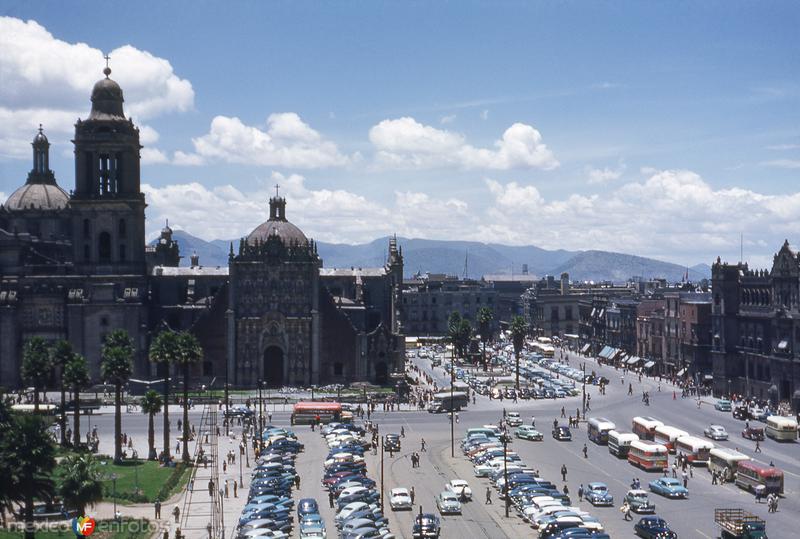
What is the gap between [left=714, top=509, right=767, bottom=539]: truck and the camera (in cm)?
5719

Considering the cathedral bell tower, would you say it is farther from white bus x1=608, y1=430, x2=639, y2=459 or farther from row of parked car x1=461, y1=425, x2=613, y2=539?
white bus x1=608, y1=430, x2=639, y2=459

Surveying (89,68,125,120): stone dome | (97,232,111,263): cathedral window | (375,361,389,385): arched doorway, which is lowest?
(375,361,389,385): arched doorway

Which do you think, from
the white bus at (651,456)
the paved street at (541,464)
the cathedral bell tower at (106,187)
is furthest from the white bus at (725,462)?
the cathedral bell tower at (106,187)

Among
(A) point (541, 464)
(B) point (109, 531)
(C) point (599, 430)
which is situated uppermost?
(C) point (599, 430)

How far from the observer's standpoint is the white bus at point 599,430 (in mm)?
92500

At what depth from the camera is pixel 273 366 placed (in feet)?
437

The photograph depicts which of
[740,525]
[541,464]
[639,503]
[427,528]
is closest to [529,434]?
[541,464]

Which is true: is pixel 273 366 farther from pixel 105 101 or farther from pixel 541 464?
pixel 541 464

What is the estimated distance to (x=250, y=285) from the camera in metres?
132

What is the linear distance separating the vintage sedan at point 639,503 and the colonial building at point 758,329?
48.7m

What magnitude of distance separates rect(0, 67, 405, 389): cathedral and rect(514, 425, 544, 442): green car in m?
38.4

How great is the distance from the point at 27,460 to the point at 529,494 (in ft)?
101

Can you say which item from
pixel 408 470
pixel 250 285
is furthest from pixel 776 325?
pixel 250 285

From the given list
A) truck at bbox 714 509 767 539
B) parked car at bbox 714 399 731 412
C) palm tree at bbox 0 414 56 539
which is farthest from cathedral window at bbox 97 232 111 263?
truck at bbox 714 509 767 539
